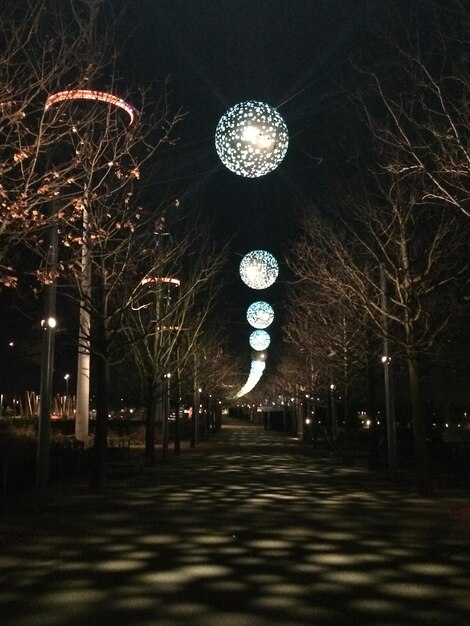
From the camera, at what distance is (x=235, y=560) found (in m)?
9.52

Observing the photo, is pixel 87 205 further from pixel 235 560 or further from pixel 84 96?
pixel 235 560

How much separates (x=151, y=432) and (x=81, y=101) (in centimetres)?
1446

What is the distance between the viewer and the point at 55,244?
1495cm

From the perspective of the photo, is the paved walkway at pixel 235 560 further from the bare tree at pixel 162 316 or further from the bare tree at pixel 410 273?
the bare tree at pixel 162 316

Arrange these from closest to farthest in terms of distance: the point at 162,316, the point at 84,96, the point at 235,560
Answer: the point at 235,560, the point at 84,96, the point at 162,316

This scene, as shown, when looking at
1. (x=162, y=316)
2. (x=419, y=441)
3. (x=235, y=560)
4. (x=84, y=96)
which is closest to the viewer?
(x=235, y=560)

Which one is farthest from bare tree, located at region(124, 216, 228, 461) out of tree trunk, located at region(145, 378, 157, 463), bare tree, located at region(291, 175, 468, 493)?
bare tree, located at region(291, 175, 468, 493)

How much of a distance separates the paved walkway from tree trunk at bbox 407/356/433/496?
1.77 feet

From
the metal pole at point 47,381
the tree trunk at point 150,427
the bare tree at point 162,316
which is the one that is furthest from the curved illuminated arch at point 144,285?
the metal pole at point 47,381

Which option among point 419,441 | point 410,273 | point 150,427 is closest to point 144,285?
point 150,427

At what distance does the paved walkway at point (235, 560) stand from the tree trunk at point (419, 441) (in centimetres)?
54

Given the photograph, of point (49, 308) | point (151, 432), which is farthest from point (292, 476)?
point (49, 308)

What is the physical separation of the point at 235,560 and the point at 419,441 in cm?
946

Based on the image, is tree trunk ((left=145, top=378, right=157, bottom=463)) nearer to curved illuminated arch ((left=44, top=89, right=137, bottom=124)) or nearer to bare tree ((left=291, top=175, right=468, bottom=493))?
bare tree ((left=291, top=175, right=468, bottom=493))
